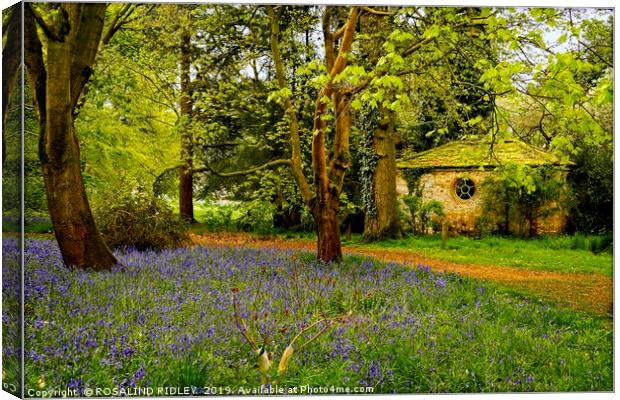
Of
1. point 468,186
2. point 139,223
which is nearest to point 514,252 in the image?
point 468,186

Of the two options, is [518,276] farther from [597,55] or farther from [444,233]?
[597,55]

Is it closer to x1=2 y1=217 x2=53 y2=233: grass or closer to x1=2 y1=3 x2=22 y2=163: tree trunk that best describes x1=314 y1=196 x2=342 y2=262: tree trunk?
x1=2 y1=217 x2=53 y2=233: grass

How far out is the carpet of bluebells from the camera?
18.4 feet

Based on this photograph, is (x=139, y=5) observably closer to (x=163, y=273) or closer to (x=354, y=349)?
(x=163, y=273)

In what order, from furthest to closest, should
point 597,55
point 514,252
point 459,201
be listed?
point 459,201 → point 514,252 → point 597,55

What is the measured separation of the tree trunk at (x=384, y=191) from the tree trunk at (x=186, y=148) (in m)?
1.73

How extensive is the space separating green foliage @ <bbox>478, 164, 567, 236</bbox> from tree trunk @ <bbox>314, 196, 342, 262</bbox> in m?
1.37

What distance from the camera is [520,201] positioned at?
260 inches

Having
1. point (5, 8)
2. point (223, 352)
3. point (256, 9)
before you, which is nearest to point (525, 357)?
point (223, 352)

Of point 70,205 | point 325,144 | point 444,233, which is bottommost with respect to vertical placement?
point 444,233

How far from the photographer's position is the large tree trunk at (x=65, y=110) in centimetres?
609

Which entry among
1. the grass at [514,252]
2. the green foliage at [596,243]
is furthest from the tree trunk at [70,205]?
the green foliage at [596,243]

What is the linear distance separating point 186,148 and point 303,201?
1284 mm

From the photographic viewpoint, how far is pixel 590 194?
6.36 meters
